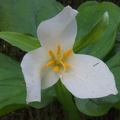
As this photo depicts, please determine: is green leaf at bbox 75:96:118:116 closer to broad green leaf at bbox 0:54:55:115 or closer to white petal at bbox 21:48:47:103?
broad green leaf at bbox 0:54:55:115

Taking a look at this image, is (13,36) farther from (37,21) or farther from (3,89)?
(37,21)

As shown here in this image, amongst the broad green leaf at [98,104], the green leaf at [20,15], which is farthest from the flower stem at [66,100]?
the green leaf at [20,15]

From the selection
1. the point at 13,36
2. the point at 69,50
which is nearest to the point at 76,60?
the point at 69,50

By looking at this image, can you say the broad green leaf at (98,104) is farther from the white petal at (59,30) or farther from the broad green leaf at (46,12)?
the broad green leaf at (46,12)

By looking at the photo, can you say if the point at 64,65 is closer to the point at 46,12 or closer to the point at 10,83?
the point at 10,83

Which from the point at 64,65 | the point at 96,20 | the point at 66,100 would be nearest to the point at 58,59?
the point at 64,65

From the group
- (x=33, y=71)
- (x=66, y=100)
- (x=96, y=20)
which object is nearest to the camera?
(x=33, y=71)
